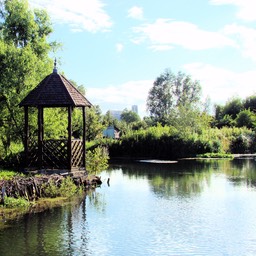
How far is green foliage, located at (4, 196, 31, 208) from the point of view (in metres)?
14.9

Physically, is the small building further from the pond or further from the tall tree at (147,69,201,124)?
the pond

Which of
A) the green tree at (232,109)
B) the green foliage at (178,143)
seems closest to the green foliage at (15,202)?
the green foliage at (178,143)

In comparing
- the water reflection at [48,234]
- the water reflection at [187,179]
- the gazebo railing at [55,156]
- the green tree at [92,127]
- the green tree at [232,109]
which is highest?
the green tree at [232,109]

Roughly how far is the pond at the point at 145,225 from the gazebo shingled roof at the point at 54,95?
433 cm

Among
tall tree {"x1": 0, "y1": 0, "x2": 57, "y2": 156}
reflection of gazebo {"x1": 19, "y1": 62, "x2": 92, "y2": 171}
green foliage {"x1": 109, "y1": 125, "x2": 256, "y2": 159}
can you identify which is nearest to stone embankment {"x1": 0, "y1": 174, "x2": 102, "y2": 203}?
reflection of gazebo {"x1": 19, "y1": 62, "x2": 92, "y2": 171}

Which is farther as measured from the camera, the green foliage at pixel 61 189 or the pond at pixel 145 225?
the green foliage at pixel 61 189

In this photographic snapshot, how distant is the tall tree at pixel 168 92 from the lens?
81.9 meters

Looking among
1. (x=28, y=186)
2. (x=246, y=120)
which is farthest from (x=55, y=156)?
(x=246, y=120)

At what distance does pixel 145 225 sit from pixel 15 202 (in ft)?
15.3

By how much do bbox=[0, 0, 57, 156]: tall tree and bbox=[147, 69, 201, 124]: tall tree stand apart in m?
55.3

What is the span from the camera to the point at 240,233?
41.5 ft

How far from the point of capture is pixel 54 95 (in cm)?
2011

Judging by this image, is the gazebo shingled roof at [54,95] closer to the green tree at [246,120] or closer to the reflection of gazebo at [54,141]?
the reflection of gazebo at [54,141]

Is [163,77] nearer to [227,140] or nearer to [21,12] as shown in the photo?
[227,140]
